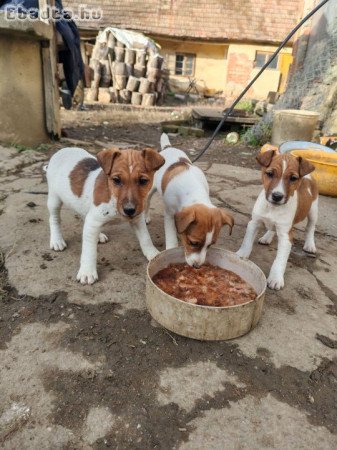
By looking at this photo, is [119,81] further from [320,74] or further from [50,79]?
[50,79]

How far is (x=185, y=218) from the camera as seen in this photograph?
306 centimetres

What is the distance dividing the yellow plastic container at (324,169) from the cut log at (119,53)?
13.6 metres

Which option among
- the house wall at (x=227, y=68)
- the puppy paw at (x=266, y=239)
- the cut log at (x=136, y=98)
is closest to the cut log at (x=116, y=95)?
the cut log at (x=136, y=98)

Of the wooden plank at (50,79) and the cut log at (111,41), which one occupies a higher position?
the cut log at (111,41)

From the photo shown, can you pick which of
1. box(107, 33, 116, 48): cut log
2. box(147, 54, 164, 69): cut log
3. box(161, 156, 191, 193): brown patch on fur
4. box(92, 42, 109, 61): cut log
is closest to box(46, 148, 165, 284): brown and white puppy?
box(161, 156, 191, 193): brown patch on fur

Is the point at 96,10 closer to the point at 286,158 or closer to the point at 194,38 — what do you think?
the point at 194,38

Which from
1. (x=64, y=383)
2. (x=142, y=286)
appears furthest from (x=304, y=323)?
(x=64, y=383)

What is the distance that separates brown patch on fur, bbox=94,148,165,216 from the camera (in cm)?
305

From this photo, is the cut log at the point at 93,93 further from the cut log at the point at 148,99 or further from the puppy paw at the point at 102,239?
the puppy paw at the point at 102,239

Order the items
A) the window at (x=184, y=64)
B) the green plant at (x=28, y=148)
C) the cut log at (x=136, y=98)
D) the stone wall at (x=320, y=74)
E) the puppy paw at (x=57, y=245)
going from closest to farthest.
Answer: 1. the puppy paw at (x=57, y=245)
2. the green plant at (x=28, y=148)
3. the stone wall at (x=320, y=74)
4. the cut log at (x=136, y=98)
5. the window at (x=184, y=64)

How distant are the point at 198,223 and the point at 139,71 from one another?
54.8ft

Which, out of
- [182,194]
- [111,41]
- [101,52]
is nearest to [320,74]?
[182,194]

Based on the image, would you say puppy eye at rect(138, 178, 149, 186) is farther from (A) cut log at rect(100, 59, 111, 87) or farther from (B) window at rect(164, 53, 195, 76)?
(B) window at rect(164, 53, 195, 76)

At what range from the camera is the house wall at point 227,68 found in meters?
22.0
